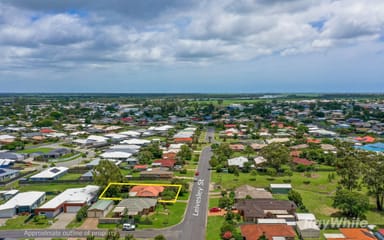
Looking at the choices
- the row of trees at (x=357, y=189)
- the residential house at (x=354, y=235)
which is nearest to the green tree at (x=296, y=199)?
the row of trees at (x=357, y=189)

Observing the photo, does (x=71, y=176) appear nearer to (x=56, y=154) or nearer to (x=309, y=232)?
(x=56, y=154)

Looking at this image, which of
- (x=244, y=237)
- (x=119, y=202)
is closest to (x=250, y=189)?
(x=244, y=237)

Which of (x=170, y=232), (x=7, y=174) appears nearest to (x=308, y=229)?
(x=170, y=232)

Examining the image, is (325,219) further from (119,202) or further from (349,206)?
(119,202)

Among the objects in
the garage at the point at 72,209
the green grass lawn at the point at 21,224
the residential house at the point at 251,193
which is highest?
the residential house at the point at 251,193

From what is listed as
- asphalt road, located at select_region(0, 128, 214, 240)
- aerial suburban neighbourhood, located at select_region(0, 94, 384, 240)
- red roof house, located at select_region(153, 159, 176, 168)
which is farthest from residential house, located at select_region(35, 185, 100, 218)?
red roof house, located at select_region(153, 159, 176, 168)

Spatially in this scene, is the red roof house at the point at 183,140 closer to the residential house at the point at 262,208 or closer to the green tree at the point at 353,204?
the residential house at the point at 262,208
